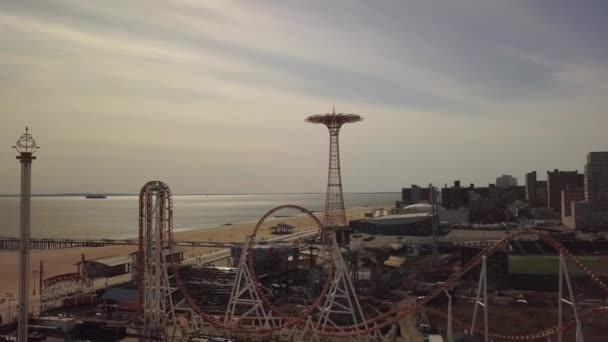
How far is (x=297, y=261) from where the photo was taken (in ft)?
164

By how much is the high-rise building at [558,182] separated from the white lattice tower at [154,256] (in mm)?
131633

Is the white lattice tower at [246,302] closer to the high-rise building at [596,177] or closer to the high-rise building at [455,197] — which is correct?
the high-rise building at [596,177]

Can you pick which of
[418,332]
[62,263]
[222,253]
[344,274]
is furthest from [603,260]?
[62,263]

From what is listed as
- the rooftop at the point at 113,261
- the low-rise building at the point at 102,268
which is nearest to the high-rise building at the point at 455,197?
the rooftop at the point at 113,261

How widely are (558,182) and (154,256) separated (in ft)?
448

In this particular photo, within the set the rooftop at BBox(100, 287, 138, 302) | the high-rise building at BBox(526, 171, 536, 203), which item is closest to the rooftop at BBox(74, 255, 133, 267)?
the rooftop at BBox(100, 287, 138, 302)

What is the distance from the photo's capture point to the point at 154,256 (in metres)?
26.9

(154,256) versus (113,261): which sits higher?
(154,256)

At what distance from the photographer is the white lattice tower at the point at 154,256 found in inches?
1040

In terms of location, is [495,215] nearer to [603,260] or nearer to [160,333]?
[603,260]

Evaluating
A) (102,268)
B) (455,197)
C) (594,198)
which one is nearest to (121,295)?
(102,268)

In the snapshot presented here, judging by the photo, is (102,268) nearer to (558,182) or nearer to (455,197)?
(455,197)

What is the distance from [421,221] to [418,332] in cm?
7008

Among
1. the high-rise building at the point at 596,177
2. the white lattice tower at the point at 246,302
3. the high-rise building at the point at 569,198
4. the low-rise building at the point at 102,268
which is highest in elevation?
the high-rise building at the point at 596,177
